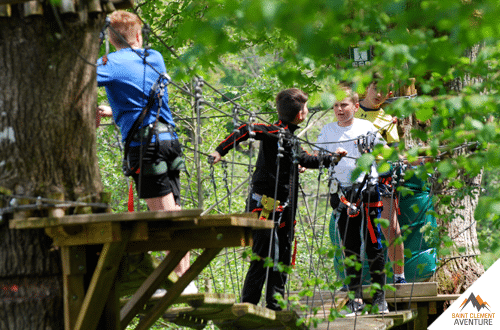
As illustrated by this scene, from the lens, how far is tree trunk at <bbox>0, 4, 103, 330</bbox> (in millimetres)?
Result: 2623

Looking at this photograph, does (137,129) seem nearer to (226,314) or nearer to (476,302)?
(226,314)

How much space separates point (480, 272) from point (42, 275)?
171 inches

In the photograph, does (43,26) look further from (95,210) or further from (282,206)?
(282,206)

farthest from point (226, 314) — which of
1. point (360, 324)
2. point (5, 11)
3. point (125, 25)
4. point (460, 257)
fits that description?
point (460, 257)

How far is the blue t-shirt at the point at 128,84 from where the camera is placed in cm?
313

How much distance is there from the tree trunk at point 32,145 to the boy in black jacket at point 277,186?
1157 mm

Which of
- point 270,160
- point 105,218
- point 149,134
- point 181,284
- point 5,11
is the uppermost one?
point 5,11

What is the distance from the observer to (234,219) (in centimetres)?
257

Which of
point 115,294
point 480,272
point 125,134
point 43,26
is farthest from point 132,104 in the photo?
Result: point 480,272

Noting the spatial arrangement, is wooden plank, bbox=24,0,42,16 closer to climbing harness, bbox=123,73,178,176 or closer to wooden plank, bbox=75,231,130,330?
climbing harness, bbox=123,73,178,176

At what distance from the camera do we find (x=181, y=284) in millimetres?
2846

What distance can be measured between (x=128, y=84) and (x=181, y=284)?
103 cm

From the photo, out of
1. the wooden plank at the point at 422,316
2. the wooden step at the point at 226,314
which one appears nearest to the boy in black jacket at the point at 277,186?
the wooden step at the point at 226,314

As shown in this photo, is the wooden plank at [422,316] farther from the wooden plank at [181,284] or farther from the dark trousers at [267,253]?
the wooden plank at [181,284]
